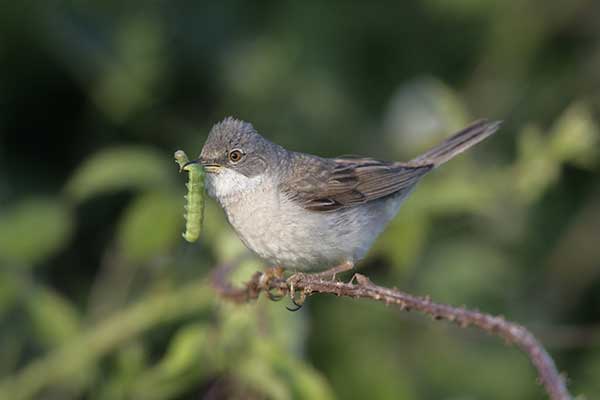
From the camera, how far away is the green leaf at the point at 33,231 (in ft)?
15.2

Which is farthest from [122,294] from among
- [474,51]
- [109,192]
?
[474,51]

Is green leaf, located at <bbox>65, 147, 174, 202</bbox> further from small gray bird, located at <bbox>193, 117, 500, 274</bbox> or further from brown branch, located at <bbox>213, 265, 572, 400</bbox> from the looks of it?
brown branch, located at <bbox>213, 265, 572, 400</bbox>

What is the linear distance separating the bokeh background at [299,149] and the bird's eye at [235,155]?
1.50ft

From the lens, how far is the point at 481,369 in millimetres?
5680

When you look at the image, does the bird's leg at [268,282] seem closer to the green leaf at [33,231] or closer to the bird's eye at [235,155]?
the bird's eye at [235,155]

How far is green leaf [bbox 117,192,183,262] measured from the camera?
4.44 m

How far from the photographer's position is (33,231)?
477cm

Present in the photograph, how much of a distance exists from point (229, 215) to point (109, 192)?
2061 millimetres

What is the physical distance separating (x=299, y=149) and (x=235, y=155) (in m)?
2.22

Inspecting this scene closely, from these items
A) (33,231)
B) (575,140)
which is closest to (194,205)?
(33,231)

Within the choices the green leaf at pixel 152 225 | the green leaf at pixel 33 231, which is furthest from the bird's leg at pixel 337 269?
the green leaf at pixel 33 231

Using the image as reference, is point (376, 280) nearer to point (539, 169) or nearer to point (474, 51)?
point (539, 169)

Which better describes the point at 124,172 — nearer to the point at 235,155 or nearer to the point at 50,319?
the point at 235,155

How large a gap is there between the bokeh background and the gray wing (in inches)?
8.7
